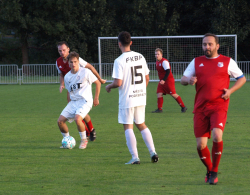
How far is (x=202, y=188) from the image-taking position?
475cm

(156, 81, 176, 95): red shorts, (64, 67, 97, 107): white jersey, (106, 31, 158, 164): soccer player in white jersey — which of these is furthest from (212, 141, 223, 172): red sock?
(156, 81, 176, 95): red shorts

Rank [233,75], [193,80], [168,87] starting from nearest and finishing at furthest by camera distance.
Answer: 1. [193,80]
2. [233,75]
3. [168,87]

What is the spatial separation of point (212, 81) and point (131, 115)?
4.93 feet

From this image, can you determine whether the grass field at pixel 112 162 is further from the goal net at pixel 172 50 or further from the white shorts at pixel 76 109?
the goal net at pixel 172 50

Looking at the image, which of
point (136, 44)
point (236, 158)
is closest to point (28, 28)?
point (136, 44)

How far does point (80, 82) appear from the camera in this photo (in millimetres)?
7316

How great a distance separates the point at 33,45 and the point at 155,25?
1204 cm

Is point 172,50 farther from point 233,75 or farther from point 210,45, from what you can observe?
point 210,45

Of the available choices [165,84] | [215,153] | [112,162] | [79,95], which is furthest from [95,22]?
[215,153]

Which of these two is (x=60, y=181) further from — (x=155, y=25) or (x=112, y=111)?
(x=155, y=25)

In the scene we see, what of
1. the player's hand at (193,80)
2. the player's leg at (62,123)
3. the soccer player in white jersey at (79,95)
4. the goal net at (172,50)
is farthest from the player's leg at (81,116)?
the goal net at (172,50)

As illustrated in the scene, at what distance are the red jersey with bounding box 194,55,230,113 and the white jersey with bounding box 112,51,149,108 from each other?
119 centimetres

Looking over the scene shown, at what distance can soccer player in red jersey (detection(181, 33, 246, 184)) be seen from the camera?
15.9ft

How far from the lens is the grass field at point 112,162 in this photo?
15.9 feet
